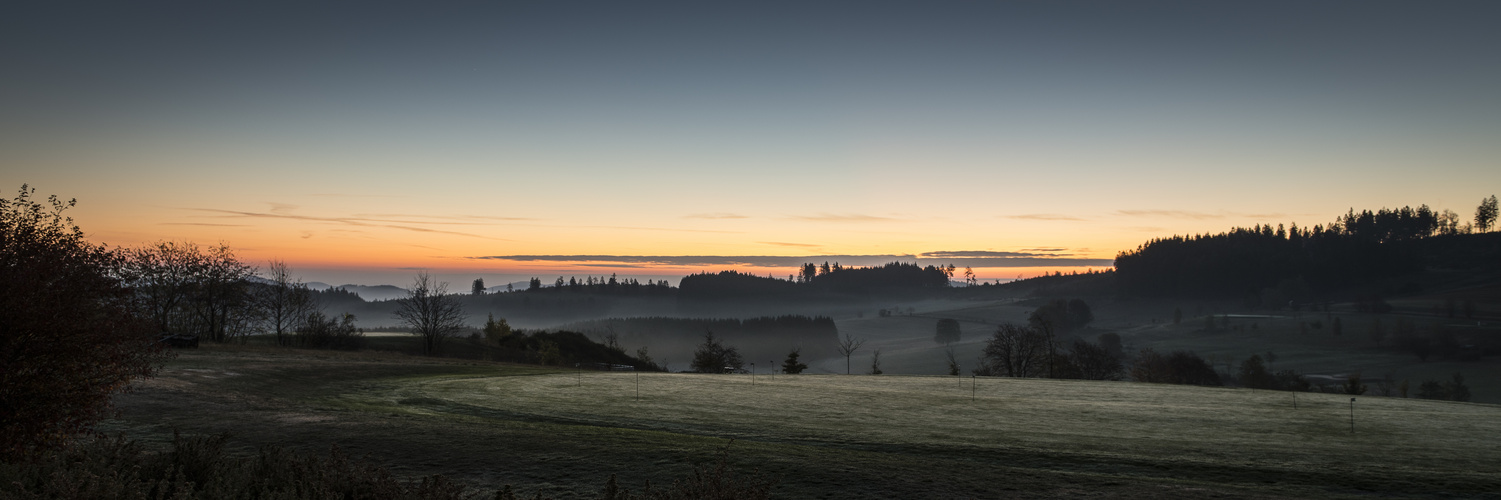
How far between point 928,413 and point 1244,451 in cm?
1110

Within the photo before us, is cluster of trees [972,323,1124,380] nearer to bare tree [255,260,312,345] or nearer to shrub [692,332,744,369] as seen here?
shrub [692,332,744,369]

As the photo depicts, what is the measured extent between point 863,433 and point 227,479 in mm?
15542

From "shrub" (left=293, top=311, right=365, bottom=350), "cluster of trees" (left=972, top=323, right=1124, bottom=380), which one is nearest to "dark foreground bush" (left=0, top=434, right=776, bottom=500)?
"shrub" (left=293, top=311, right=365, bottom=350)

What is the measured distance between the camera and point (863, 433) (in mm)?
21234

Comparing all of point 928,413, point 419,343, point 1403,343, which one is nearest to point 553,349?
point 419,343

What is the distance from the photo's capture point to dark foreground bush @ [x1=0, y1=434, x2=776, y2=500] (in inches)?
408

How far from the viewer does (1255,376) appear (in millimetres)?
113625

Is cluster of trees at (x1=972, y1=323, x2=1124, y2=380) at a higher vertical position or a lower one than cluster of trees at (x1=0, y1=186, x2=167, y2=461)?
lower

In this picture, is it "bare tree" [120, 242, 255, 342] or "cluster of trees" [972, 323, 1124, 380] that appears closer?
"bare tree" [120, 242, 255, 342]

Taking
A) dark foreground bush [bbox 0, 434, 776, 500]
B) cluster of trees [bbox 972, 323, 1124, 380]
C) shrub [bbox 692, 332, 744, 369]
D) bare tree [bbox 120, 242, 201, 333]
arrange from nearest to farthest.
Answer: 1. dark foreground bush [bbox 0, 434, 776, 500]
2. bare tree [bbox 120, 242, 201, 333]
3. cluster of trees [bbox 972, 323, 1124, 380]
4. shrub [bbox 692, 332, 744, 369]

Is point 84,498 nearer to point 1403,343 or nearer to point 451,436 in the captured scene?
point 451,436

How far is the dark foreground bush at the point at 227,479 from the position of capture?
1037 cm

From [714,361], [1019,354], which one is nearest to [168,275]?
[714,361]

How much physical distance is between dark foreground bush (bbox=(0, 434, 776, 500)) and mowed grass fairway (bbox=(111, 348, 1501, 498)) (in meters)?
1.59
